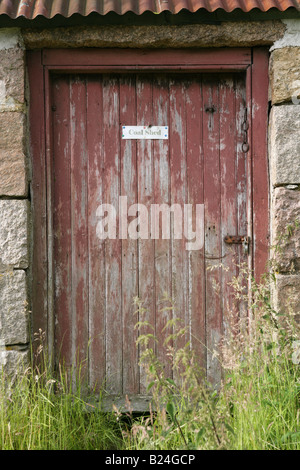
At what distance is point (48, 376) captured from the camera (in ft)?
10.2

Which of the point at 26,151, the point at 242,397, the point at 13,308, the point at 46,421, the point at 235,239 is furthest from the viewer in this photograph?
the point at 235,239

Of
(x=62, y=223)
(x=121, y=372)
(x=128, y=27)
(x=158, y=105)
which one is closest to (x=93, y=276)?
(x=62, y=223)

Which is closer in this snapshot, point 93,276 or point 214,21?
point 214,21

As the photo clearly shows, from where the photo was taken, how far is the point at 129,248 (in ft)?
11.4

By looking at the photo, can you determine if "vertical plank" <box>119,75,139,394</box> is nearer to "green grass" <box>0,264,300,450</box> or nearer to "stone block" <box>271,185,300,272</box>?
"green grass" <box>0,264,300,450</box>

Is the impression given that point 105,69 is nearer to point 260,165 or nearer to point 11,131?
point 11,131

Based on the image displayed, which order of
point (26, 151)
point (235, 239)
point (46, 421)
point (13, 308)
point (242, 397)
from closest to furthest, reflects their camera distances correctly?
point (242, 397) < point (46, 421) < point (13, 308) < point (26, 151) < point (235, 239)

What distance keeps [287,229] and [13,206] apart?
1.69 meters

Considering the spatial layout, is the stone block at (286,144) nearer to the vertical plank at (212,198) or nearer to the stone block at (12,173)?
the vertical plank at (212,198)

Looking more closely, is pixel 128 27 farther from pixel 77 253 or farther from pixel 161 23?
pixel 77 253

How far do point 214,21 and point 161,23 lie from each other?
0.33 m

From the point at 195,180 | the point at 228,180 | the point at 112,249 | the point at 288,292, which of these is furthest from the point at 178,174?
the point at 288,292

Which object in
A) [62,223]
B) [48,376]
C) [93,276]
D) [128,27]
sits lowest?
[48,376]
